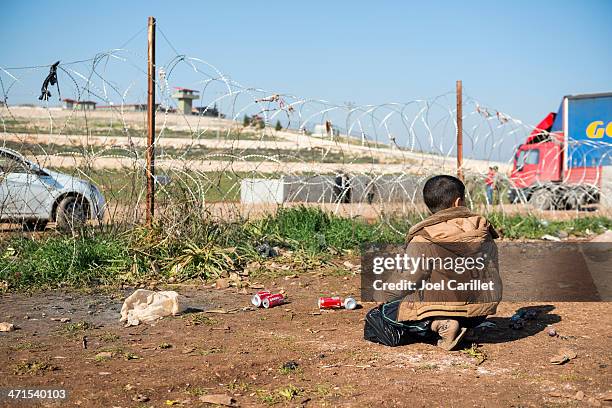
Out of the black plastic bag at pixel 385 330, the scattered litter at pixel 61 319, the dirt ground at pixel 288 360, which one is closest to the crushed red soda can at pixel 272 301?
the dirt ground at pixel 288 360

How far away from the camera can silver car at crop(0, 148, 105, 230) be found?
733 centimetres

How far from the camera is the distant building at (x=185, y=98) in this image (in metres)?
7.68

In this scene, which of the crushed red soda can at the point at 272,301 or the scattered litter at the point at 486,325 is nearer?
the scattered litter at the point at 486,325

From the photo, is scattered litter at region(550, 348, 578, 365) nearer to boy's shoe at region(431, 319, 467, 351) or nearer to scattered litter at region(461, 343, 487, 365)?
scattered litter at region(461, 343, 487, 365)

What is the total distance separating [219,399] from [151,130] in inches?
176

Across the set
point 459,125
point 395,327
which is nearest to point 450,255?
point 395,327

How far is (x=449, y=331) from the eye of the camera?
14.3ft

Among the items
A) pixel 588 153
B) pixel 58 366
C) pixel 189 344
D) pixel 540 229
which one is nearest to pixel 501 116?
pixel 540 229

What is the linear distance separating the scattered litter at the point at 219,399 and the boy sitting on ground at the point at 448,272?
51.9 inches

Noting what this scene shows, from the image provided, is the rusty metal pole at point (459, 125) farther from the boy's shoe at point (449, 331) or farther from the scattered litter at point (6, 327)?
the scattered litter at point (6, 327)

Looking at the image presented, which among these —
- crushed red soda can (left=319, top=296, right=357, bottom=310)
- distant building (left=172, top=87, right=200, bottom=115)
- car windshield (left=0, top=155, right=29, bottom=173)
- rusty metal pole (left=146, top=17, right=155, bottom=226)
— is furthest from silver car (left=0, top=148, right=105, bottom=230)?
crushed red soda can (left=319, top=296, right=357, bottom=310)

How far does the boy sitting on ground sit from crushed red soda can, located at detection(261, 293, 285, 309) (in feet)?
5.04

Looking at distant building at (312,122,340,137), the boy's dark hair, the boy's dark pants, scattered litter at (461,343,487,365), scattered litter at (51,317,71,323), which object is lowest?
scattered litter at (51,317,71,323)

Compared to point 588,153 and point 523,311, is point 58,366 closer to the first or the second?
point 523,311
